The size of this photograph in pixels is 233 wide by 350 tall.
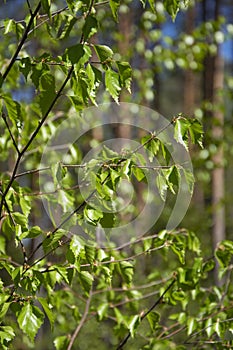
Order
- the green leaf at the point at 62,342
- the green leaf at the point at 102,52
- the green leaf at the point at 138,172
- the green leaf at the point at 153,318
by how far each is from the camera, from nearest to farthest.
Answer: the green leaf at the point at 102,52, the green leaf at the point at 138,172, the green leaf at the point at 153,318, the green leaf at the point at 62,342

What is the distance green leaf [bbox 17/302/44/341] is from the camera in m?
1.54

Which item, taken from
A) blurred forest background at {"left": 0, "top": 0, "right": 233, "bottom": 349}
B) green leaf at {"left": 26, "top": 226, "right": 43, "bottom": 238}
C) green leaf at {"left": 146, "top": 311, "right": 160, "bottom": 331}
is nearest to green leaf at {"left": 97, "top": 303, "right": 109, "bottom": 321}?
green leaf at {"left": 146, "top": 311, "right": 160, "bottom": 331}

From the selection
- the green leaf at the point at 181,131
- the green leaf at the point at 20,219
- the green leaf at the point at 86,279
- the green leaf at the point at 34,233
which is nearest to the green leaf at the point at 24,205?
the green leaf at the point at 20,219

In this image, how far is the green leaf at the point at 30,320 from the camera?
154 centimetres

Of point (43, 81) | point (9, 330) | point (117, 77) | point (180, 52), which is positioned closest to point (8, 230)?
point (9, 330)

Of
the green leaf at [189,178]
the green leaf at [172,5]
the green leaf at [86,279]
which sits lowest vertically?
the green leaf at [86,279]

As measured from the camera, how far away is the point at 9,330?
5.43 ft

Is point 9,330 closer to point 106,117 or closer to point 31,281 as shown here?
point 31,281

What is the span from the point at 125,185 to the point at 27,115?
1452mm

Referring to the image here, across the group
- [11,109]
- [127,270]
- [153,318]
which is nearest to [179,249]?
[127,270]

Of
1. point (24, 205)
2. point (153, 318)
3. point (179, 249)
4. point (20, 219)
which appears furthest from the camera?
point (153, 318)

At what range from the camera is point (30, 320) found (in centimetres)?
156

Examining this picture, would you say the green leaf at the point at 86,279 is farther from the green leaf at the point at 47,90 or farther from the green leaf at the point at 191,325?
the green leaf at the point at 191,325

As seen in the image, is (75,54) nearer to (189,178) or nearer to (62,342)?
(189,178)
